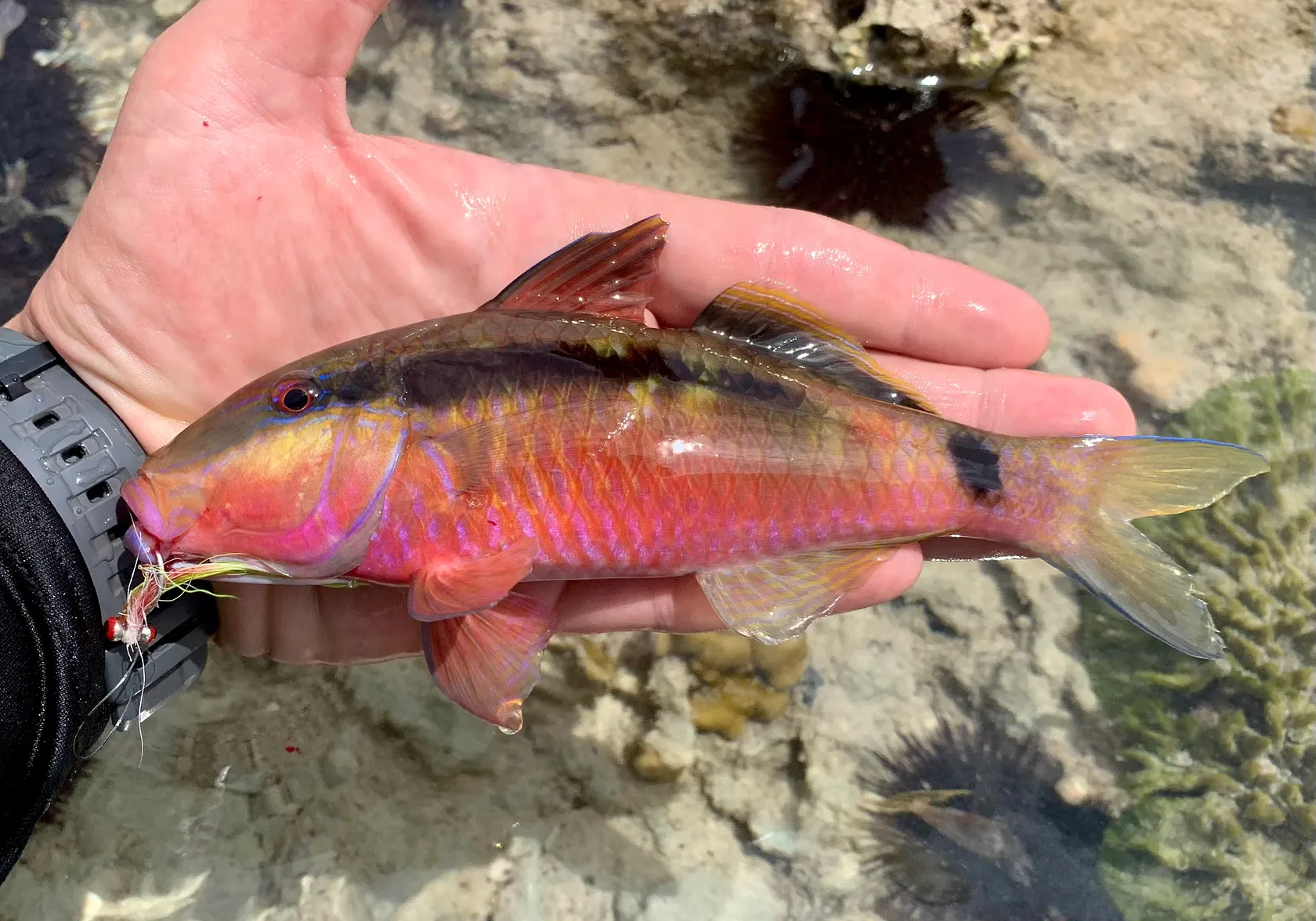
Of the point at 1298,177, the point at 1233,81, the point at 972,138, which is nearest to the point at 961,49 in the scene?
the point at 972,138

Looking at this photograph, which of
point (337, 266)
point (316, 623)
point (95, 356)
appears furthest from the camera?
point (316, 623)

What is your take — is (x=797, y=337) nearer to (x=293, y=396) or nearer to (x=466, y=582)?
(x=466, y=582)

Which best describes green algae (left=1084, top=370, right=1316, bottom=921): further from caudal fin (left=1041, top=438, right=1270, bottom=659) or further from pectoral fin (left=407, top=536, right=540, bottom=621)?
pectoral fin (left=407, top=536, right=540, bottom=621)

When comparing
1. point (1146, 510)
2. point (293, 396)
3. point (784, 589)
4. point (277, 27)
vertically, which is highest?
point (277, 27)

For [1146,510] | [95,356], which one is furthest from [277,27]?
[1146,510]

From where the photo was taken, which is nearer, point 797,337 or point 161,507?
point 161,507

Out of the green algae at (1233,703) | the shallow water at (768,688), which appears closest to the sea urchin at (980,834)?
the shallow water at (768,688)

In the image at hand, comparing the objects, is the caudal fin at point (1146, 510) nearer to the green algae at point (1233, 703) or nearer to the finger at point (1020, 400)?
the finger at point (1020, 400)

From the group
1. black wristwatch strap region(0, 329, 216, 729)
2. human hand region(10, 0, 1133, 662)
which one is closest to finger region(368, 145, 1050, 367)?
human hand region(10, 0, 1133, 662)
